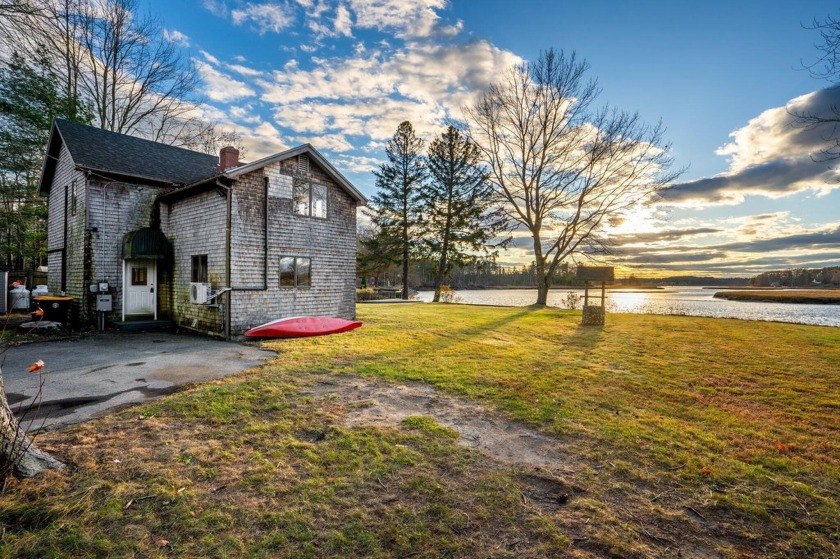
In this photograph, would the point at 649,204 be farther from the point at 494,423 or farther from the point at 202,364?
the point at 202,364

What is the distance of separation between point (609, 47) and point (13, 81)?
2488cm

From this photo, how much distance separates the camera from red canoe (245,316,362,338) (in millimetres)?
10188

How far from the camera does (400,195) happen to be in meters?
28.2

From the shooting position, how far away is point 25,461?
2980 mm

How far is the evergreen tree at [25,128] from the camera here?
16312 mm

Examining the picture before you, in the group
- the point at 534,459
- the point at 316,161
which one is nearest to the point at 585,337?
the point at 534,459

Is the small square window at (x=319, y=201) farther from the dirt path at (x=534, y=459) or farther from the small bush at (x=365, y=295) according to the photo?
the small bush at (x=365, y=295)

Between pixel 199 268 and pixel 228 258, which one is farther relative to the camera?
pixel 199 268

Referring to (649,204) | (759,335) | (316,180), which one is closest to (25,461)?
(316,180)

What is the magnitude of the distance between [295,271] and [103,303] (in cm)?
610

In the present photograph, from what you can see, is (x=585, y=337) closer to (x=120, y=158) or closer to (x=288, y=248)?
(x=288, y=248)

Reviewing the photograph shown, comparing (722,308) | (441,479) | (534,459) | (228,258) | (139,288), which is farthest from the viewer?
(722,308)

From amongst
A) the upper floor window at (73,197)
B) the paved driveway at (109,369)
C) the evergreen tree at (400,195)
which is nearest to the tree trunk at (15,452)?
the paved driveway at (109,369)

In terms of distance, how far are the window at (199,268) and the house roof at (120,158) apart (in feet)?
10.7
